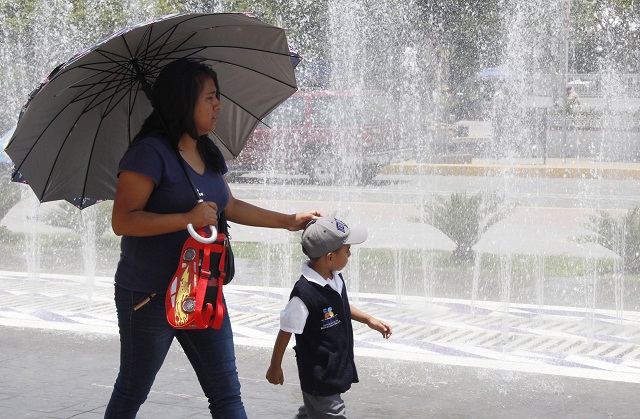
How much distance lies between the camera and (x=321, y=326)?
12.1ft

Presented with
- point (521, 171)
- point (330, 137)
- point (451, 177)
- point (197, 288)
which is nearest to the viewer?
point (197, 288)

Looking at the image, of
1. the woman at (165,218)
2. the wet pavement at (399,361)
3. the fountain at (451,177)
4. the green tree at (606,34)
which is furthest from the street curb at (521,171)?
the woman at (165,218)

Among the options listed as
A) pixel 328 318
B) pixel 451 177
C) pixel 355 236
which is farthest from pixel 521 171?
pixel 328 318

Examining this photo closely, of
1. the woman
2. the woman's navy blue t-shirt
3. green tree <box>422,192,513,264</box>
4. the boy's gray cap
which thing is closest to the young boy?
the boy's gray cap

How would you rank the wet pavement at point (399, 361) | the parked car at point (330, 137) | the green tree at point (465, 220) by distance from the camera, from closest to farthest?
1. the wet pavement at point (399, 361)
2. the green tree at point (465, 220)
3. the parked car at point (330, 137)

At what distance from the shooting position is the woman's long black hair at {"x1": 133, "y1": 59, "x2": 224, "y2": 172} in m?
3.51

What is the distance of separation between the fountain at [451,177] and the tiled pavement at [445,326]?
0.03 meters

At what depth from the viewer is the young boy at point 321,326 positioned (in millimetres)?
3682

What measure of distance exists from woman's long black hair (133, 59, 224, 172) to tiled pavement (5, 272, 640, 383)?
10.1 ft

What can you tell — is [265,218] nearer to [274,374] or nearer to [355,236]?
[355,236]

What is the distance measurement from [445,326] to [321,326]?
12.4ft

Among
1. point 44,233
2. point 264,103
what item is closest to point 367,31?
point 44,233

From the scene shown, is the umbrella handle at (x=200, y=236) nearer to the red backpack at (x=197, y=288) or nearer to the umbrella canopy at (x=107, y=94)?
the red backpack at (x=197, y=288)

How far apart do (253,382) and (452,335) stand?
1837mm
